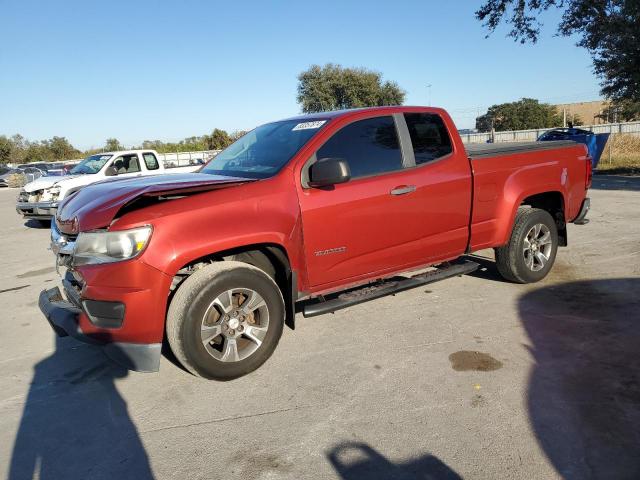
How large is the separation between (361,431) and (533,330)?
2084 millimetres

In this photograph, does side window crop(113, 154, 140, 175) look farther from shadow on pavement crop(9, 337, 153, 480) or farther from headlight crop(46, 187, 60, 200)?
shadow on pavement crop(9, 337, 153, 480)

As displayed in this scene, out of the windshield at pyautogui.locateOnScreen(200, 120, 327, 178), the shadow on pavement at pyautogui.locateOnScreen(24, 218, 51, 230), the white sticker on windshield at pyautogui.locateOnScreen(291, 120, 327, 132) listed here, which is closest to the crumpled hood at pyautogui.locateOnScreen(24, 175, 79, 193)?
the shadow on pavement at pyautogui.locateOnScreen(24, 218, 51, 230)

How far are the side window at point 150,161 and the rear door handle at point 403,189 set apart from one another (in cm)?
1019

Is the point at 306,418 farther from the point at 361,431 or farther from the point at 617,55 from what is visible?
the point at 617,55

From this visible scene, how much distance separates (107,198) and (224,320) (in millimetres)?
1172

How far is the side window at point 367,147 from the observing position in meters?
4.06

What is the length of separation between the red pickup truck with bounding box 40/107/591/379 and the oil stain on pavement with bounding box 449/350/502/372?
815 mm

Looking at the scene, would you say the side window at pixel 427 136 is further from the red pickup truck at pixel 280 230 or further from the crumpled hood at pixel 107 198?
the crumpled hood at pixel 107 198

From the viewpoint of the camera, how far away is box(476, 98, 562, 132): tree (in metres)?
71.5

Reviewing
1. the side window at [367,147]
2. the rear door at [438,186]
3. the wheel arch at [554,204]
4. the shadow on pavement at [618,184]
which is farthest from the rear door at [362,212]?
the shadow on pavement at [618,184]

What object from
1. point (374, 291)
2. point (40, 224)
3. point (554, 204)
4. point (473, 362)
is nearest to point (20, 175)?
point (40, 224)

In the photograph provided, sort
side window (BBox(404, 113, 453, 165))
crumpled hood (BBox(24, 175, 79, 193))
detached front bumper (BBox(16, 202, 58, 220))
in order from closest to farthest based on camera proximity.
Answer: side window (BBox(404, 113, 453, 165)), detached front bumper (BBox(16, 202, 58, 220)), crumpled hood (BBox(24, 175, 79, 193))

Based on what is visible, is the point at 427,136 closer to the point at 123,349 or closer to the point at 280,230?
the point at 280,230

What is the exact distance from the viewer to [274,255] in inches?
149
